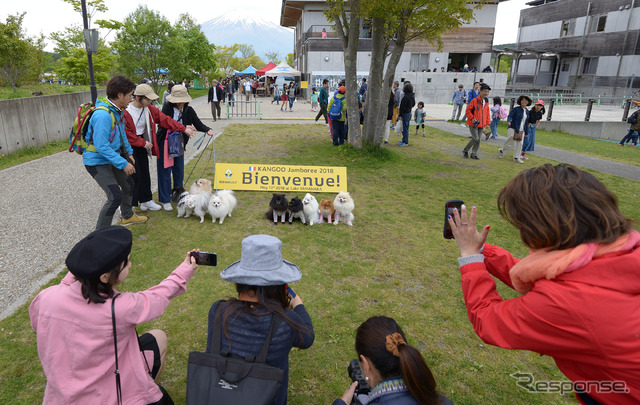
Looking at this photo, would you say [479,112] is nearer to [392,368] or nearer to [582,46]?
[392,368]

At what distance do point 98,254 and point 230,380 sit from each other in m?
0.88

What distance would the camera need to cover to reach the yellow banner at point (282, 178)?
24.1 ft

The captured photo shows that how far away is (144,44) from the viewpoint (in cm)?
2852

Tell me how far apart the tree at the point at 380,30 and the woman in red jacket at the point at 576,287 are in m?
8.27

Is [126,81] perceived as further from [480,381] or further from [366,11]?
[366,11]

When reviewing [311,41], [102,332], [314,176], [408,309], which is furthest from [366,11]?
[311,41]

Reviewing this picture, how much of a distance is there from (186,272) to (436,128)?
1625 centimetres

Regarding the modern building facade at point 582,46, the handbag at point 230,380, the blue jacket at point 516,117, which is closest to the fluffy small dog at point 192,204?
the handbag at point 230,380

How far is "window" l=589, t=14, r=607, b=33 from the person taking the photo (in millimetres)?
33138

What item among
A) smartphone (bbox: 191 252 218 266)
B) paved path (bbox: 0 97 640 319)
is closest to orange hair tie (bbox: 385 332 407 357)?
smartphone (bbox: 191 252 218 266)

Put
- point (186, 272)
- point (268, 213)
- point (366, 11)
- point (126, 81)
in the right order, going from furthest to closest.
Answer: point (366, 11), point (268, 213), point (126, 81), point (186, 272)

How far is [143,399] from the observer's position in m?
2.08

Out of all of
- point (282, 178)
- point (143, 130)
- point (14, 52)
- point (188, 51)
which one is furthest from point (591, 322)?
point (188, 51)

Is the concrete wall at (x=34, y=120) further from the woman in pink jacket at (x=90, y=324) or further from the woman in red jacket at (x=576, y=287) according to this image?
the woman in red jacket at (x=576, y=287)
